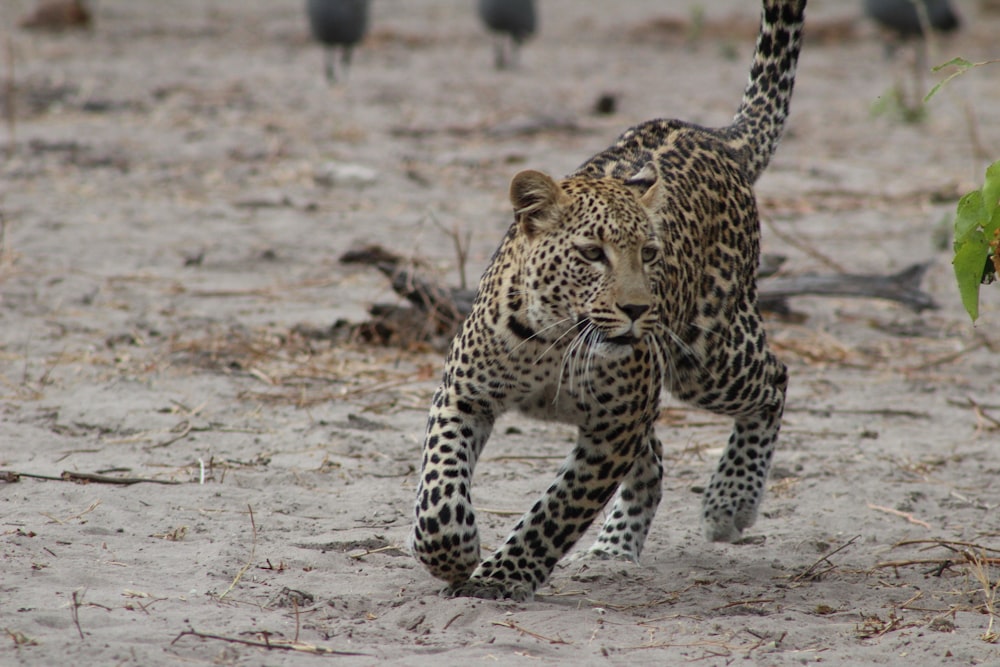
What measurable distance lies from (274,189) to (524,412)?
27.5 ft

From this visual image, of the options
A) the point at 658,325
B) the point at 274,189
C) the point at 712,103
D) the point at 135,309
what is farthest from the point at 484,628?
the point at 712,103

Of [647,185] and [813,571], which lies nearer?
[647,185]

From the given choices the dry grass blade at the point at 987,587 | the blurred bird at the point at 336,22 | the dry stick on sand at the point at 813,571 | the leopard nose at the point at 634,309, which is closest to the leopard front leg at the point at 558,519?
the leopard nose at the point at 634,309

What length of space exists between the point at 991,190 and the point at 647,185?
4.26ft

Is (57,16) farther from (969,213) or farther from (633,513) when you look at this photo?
(969,213)

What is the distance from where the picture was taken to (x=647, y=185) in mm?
5387

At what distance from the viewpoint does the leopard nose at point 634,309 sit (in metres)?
4.70

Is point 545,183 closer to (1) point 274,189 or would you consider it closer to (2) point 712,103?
(1) point 274,189

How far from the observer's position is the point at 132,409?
730 centimetres

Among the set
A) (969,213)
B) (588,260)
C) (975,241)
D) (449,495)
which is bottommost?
(449,495)

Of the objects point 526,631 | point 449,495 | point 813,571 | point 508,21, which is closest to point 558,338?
point 449,495

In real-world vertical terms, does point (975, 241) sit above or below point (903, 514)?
above

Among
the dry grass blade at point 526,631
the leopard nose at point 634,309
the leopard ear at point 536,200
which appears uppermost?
the leopard ear at point 536,200

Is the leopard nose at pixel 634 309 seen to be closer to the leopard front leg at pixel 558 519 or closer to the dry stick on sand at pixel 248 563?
the leopard front leg at pixel 558 519
